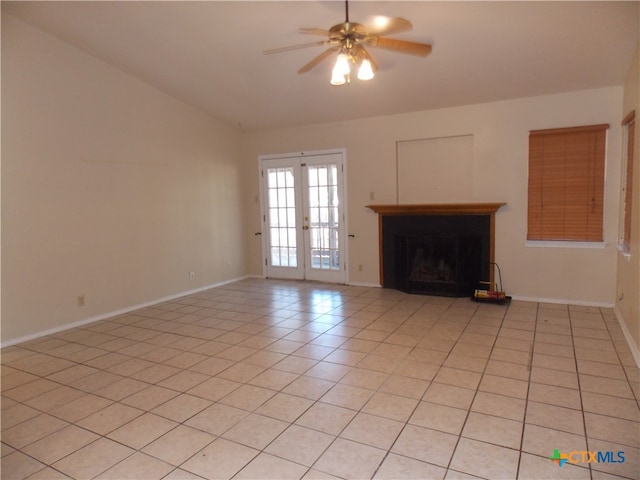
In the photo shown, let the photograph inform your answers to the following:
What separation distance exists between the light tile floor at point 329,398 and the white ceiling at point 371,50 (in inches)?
105

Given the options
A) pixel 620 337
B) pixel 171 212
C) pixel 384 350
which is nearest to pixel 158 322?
pixel 171 212

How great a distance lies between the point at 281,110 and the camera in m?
5.90

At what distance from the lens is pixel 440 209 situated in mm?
5449

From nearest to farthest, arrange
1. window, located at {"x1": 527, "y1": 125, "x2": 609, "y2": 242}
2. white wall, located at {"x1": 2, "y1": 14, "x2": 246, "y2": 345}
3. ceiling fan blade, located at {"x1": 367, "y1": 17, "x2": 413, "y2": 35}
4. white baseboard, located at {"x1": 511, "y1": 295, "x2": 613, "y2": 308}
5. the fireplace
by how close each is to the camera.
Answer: ceiling fan blade, located at {"x1": 367, "y1": 17, "x2": 413, "y2": 35}
white wall, located at {"x1": 2, "y1": 14, "x2": 246, "y2": 345}
window, located at {"x1": 527, "y1": 125, "x2": 609, "y2": 242}
white baseboard, located at {"x1": 511, "y1": 295, "x2": 613, "y2": 308}
the fireplace

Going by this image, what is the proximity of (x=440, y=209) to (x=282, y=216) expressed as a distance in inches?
107

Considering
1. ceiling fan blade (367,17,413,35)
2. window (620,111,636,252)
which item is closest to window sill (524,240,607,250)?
window (620,111,636,252)

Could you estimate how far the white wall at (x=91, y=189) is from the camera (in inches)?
157

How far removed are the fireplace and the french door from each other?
79cm

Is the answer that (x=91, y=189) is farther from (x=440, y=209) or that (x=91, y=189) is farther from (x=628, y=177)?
(x=628, y=177)

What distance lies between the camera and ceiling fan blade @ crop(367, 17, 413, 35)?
2.64 metres

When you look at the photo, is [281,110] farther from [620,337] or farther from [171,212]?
[620,337]

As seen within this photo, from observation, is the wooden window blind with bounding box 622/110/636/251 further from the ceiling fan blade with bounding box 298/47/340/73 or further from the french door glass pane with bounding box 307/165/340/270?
the french door glass pane with bounding box 307/165/340/270

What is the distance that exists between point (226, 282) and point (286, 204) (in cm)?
166

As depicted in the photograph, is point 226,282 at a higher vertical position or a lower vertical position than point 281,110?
lower
